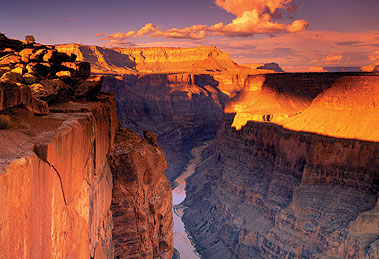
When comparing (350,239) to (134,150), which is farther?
(350,239)

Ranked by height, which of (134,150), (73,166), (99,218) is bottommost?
(99,218)

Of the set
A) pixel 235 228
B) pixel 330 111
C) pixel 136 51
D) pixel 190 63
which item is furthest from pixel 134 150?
pixel 136 51

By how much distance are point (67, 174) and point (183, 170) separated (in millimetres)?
66215

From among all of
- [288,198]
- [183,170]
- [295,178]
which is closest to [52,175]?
[288,198]

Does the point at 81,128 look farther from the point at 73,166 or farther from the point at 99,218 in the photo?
the point at 99,218

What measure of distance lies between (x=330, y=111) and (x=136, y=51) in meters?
139

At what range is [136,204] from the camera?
13086 mm

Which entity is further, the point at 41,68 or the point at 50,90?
the point at 41,68

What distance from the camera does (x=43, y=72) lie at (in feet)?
51.0

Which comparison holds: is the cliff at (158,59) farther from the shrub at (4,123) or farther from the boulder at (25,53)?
the shrub at (4,123)

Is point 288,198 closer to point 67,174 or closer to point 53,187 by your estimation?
point 67,174

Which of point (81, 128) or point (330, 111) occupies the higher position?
point (81, 128)

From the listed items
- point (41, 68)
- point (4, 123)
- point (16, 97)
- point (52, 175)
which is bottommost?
point (52, 175)

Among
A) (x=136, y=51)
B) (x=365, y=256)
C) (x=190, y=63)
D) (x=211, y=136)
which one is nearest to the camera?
(x=365, y=256)
